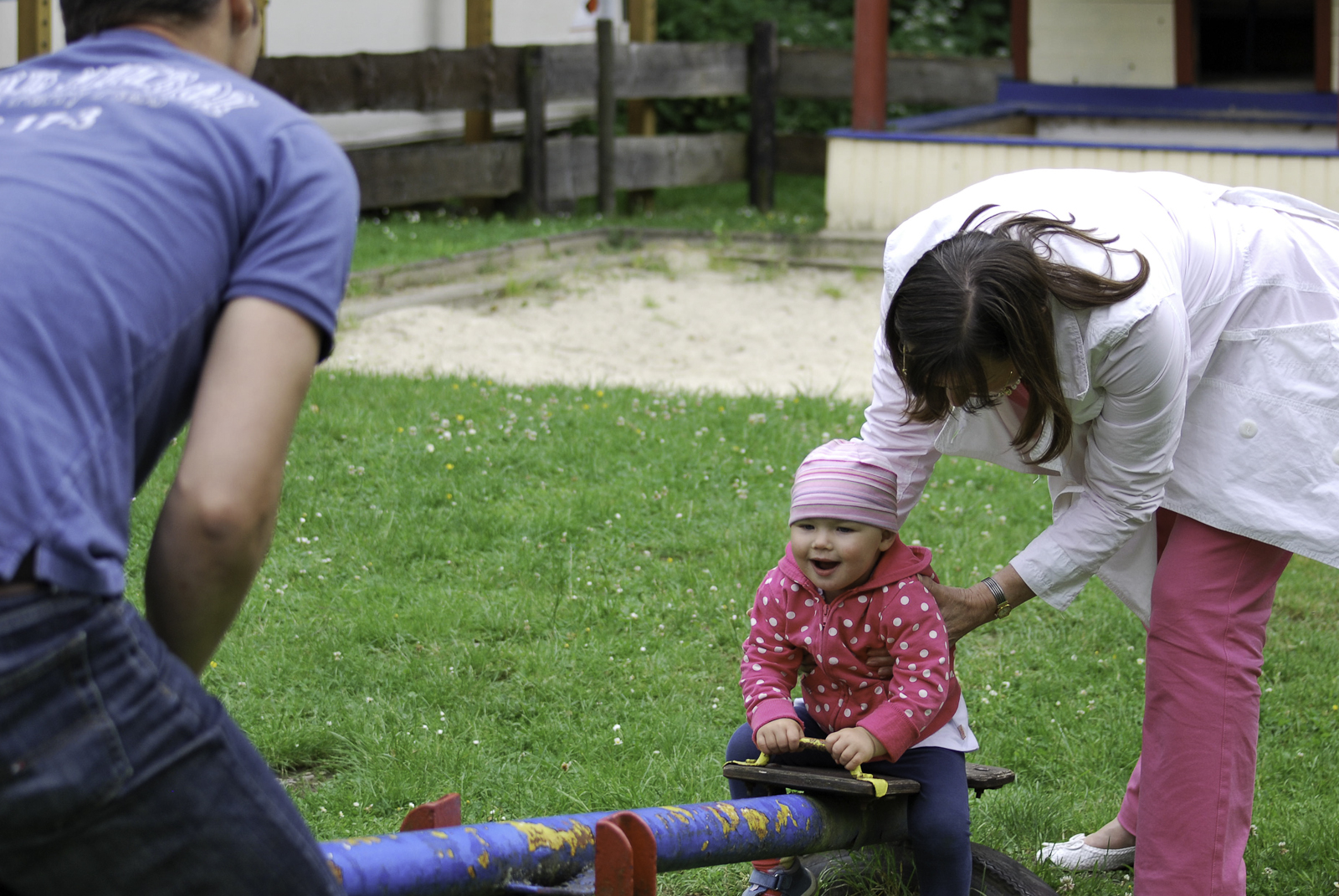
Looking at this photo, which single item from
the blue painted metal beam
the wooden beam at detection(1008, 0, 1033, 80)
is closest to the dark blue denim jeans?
the blue painted metal beam

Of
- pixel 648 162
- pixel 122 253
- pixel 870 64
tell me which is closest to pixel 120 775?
pixel 122 253

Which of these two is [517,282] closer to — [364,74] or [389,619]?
[364,74]

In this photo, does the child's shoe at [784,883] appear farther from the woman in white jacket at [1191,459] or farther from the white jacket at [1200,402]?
the white jacket at [1200,402]

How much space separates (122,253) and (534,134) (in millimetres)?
10208

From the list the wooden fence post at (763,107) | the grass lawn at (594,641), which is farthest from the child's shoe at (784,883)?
the wooden fence post at (763,107)

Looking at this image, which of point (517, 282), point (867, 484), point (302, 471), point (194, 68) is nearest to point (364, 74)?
point (517, 282)

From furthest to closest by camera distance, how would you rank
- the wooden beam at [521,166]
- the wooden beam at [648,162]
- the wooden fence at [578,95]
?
1. the wooden beam at [648,162]
2. the wooden beam at [521,166]
3. the wooden fence at [578,95]

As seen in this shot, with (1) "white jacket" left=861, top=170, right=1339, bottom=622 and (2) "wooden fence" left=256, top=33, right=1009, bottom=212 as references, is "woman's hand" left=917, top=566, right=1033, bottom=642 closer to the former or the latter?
(1) "white jacket" left=861, top=170, right=1339, bottom=622

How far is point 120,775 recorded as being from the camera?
1.27 metres

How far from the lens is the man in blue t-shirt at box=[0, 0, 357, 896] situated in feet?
4.07

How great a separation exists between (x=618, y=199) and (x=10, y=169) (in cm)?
1189

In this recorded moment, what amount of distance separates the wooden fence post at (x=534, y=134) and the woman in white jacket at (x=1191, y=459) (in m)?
8.97

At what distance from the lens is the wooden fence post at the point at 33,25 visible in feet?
28.7

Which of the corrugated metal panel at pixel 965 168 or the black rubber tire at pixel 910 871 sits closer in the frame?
the black rubber tire at pixel 910 871
